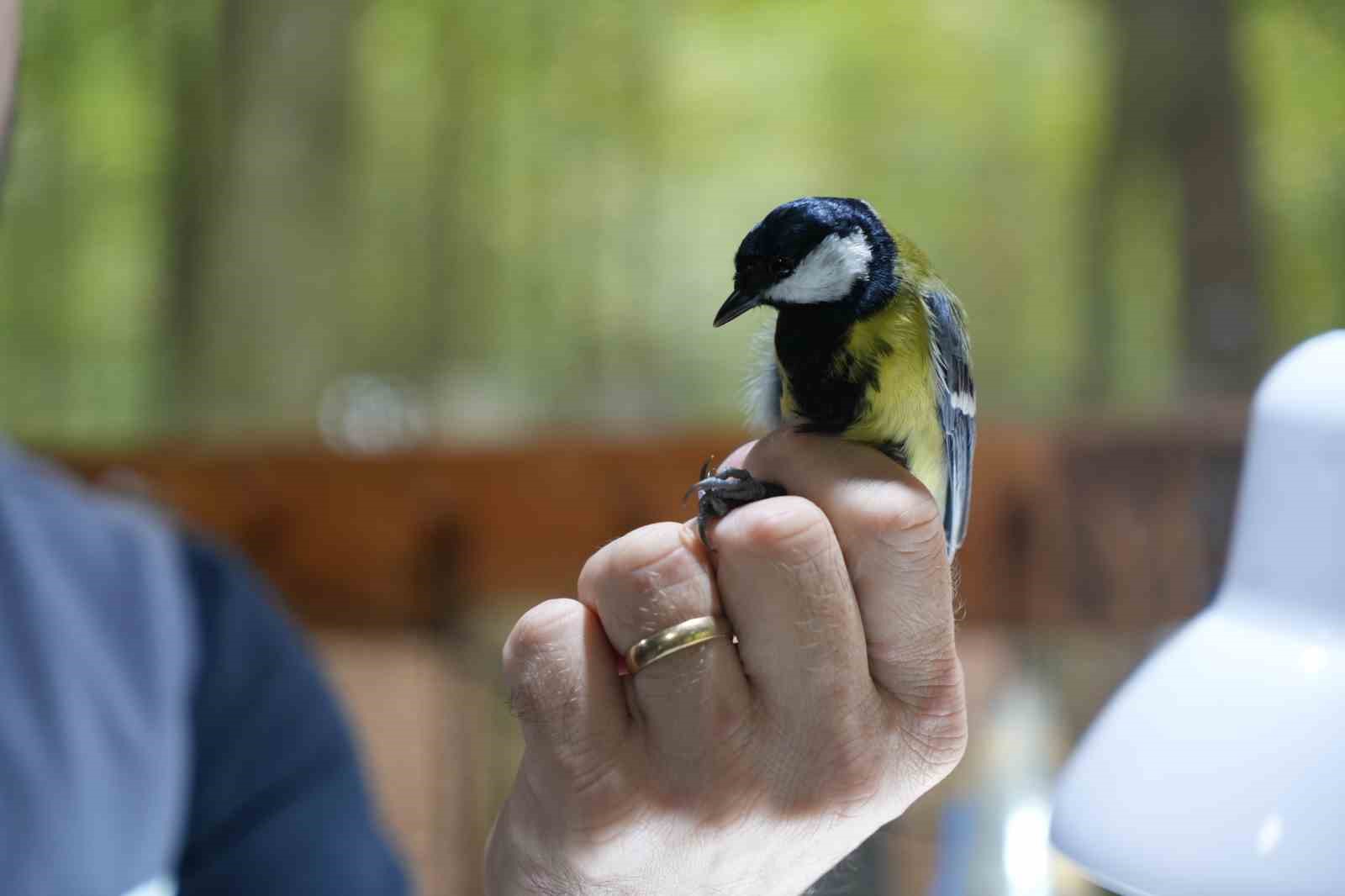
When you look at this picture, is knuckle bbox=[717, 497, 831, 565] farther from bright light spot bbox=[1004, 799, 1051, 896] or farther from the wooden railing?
bright light spot bbox=[1004, 799, 1051, 896]

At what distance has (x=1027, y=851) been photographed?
0.76m

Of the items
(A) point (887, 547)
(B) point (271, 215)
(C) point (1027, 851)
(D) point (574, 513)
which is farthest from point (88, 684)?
(A) point (887, 547)

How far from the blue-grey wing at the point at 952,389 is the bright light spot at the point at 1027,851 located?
0.32 m

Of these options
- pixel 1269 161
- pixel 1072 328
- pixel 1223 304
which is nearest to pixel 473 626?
pixel 1072 328

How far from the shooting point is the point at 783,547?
1.16 ft

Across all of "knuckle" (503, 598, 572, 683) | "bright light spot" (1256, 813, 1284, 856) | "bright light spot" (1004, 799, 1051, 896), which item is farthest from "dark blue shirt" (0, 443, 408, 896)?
"bright light spot" (1256, 813, 1284, 856)

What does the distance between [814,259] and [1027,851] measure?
21.0 inches

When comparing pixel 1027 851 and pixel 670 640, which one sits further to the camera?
pixel 1027 851

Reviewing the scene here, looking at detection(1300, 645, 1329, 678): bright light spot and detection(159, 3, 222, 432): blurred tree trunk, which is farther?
detection(159, 3, 222, 432): blurred tree trunk

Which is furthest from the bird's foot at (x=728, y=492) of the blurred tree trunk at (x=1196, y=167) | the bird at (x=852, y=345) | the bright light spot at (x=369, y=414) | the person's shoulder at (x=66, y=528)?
the bright light spot at (x=369, y=414)

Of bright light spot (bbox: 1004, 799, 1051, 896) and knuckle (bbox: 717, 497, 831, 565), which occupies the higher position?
knuckle (bbox: 717, 497, 831, 565)

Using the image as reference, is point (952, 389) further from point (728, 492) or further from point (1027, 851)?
point (1027, 851)

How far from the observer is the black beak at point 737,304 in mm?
398

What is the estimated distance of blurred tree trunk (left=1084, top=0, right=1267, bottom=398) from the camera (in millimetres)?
1011
